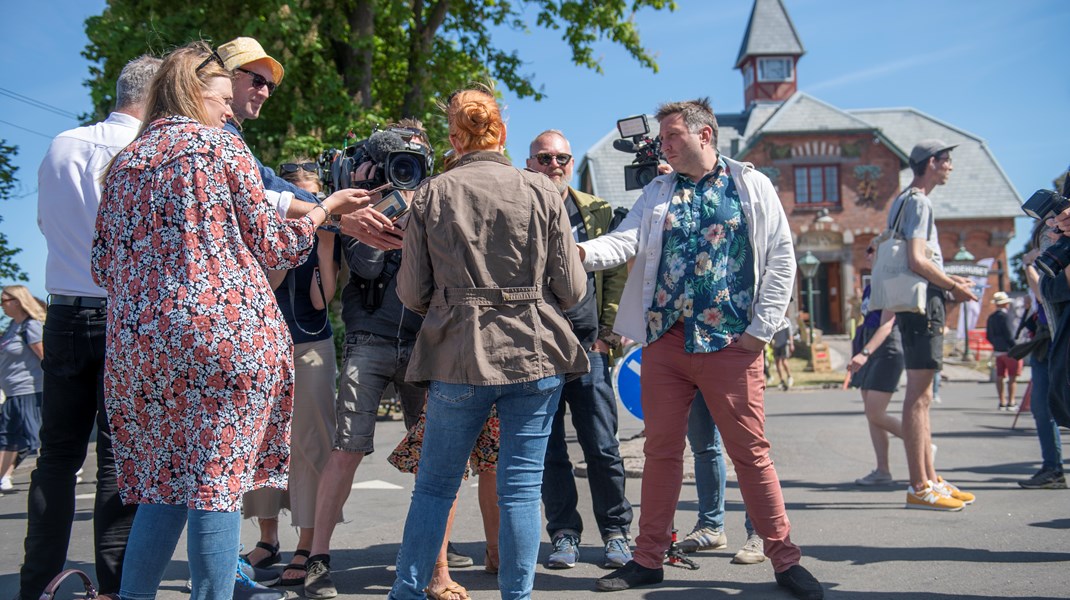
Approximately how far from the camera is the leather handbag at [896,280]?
5.73m

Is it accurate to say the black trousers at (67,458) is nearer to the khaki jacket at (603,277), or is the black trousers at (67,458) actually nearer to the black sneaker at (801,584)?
the khaki jacket at (603,277)

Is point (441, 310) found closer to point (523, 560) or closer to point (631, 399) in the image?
point (523, 560)

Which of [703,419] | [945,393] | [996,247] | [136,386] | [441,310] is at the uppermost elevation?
[996,247]

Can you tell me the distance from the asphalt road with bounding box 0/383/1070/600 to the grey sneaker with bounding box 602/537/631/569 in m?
0.07

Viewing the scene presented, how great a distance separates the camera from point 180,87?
9.61ft

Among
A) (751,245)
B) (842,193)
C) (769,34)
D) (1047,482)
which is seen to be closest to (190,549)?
(751,245)

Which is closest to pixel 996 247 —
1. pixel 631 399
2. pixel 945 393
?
pixel 945 393

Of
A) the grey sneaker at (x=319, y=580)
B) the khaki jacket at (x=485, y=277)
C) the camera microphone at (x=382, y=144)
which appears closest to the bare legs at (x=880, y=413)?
the khaki jacket at (x=485, y=277)

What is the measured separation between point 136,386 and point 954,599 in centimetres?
330

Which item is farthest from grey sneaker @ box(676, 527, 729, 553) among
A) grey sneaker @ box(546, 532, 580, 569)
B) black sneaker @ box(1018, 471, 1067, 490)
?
black sneaker @ box(1018, 471, 1067, 490)

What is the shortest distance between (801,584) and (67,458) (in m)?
3.07

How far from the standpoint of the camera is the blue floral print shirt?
4.01 meters

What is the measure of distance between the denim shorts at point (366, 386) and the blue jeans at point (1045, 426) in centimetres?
483

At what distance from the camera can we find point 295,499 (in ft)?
14.4
